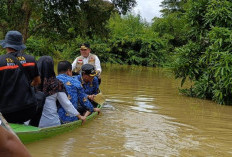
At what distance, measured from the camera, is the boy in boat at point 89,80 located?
7161 millimetres

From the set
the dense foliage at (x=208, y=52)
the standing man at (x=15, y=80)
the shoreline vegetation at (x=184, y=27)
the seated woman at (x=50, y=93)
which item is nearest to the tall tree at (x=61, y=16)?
the shoreline vegetation at (x=184, y=27)

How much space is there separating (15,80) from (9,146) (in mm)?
3569

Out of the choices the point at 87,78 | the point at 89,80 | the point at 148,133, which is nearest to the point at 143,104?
the point at 89,80

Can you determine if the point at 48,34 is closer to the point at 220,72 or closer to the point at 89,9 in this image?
the point at 89,9

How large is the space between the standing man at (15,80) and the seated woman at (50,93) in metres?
0.43

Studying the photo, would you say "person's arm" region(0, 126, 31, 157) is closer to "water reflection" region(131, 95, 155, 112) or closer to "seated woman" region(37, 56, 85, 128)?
"seated woman" region(37, 56, 85, 128)

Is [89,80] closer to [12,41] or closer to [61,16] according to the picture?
[12,41]

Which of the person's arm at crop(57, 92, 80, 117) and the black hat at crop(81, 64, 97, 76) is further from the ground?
the black hat at crop(81, 64, 97, 76)

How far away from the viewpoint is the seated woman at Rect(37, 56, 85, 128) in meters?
5.39

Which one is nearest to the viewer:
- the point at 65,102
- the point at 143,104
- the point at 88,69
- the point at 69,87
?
the point at 65,102

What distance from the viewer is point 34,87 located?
5.65 m

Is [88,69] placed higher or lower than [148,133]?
higher

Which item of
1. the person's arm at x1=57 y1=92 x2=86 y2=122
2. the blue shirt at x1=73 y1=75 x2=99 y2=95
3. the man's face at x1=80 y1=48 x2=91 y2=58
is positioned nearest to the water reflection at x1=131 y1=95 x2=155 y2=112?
the blue shirt at x1=73 y1=75 x2=99 y2=95

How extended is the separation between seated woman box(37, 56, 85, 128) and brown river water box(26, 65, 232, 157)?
33cm
